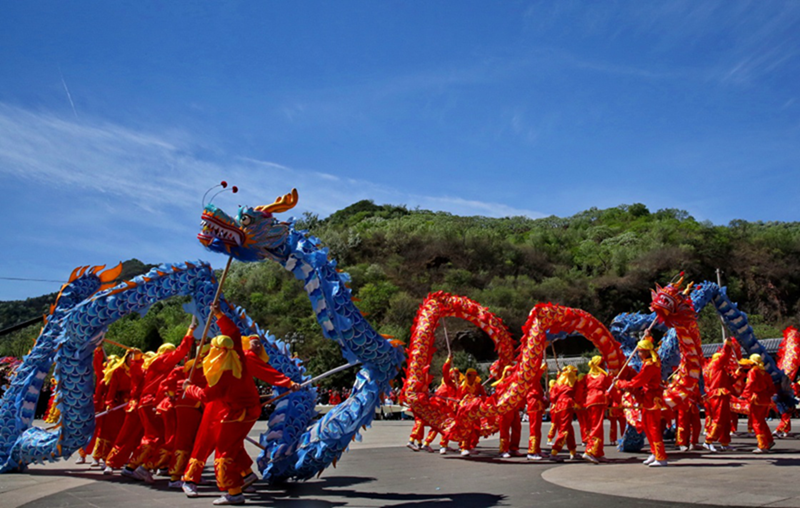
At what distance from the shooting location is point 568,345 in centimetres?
4169

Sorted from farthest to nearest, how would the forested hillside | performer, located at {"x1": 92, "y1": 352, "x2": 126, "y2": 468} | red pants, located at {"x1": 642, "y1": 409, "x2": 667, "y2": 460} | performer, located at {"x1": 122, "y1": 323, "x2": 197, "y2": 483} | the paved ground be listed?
the forested hillside < performer, located at {"x1": 92, "y1": 352, "x2": 126, "y2": 468} < red pants, located at {"x1": 642, "y1": 409, "x2": 667, "y2": 460} < performer, located at {"x1": 122, "y1": 323, "x2": 197, "y2": 483} < the paved ground

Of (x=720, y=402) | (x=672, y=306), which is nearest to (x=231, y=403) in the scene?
(x=672, y=306)

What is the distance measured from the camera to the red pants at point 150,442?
8.57 m

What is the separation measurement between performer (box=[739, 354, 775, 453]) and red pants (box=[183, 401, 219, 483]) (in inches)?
368

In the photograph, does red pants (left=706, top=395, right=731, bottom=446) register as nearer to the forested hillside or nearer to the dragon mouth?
→ the dragon mouth

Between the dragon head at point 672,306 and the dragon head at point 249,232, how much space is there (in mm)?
6647

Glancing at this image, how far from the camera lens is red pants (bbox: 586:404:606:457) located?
10.5 metres

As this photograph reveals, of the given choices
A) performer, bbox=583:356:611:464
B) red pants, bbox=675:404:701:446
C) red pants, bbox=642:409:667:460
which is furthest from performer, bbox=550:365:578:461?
red pants, bbox=675:404:701:446

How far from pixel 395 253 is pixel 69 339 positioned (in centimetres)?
5103

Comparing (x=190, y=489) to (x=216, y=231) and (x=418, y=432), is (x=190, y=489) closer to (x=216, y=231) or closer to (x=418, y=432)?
(x=216, y=231)

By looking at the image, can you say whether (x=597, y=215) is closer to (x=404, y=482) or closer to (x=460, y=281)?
(x=460, y=281)

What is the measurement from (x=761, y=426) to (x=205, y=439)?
949 centimetres

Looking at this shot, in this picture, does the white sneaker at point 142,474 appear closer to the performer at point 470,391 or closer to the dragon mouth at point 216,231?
the dragon mouth at point 216,231

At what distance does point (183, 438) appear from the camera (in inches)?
303
